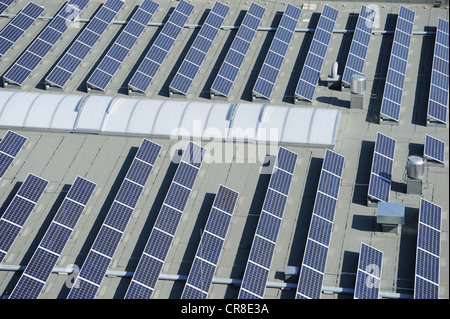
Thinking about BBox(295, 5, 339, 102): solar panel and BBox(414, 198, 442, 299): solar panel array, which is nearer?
BBox(414, 198, 442, 299): solar panel array

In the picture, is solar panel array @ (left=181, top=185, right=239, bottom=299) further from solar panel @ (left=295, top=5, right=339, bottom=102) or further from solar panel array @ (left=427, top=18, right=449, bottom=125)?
solar panel array @ (left=427, top=18, right=449, bottom=125)

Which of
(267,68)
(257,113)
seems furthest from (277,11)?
(257,113)

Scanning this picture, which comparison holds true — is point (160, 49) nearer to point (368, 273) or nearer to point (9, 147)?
point (9, 147)

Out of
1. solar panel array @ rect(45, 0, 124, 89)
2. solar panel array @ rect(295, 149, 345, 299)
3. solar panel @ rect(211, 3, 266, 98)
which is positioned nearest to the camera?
solar panel array @ rect(295, 149, 345, 299)

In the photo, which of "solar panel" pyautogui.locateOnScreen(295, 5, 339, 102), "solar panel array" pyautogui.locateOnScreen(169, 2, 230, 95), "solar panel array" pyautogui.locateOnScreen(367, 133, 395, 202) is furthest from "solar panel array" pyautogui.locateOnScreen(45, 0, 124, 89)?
"solar panel array" pyautogui.locateOnScreen(367, 133, 395, 202)

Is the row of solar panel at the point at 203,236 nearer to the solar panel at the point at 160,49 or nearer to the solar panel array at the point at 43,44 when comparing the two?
the solar panel at the point at 160,49

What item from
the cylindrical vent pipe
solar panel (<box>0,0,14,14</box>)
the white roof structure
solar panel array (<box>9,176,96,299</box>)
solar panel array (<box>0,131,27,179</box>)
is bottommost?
solar panel array (<box>9,176,96,299</box>)
